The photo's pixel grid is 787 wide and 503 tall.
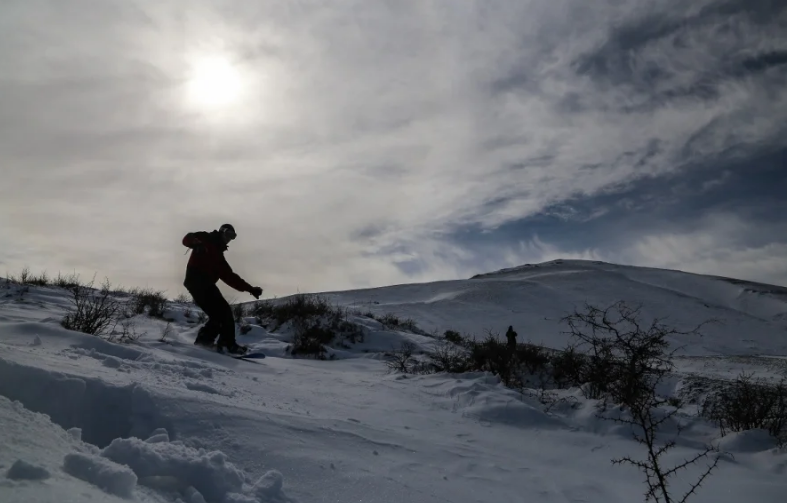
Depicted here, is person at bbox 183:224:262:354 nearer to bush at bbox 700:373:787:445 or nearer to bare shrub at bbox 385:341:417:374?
bare shrub at bbox 385:341:417:374

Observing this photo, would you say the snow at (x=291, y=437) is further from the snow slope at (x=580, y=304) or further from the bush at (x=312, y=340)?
the snow slope at (x=580, y=304)

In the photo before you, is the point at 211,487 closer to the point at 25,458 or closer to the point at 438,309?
the point at 25,458

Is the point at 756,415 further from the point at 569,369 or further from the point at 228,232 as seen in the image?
the point at 228,232

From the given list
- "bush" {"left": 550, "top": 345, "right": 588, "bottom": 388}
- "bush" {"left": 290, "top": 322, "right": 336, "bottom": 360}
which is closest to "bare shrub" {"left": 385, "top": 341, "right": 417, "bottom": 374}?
"bush" {"left": 290, "top": 322, "right": 336, "bottom": 360}

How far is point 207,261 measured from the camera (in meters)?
6.90

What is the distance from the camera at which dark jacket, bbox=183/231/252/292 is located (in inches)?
268

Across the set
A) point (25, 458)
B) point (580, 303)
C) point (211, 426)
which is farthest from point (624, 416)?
point (580, 303)

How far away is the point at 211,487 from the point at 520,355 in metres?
7.55

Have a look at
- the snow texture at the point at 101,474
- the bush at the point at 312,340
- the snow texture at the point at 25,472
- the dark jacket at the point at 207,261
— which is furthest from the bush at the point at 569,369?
the snow texture at the point at 25,472

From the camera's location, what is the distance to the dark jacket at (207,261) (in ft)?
22.3

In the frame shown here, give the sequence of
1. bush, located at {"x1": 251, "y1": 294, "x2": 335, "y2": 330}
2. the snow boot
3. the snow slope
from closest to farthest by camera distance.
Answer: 1. the snow boot
2. bush, located at {"x1": 251, "y1": 294, "x2": 335, "y2": 330}
3. the snow slope

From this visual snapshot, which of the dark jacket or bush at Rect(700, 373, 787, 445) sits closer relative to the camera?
bush at Rect(700, 373, 787, 445)

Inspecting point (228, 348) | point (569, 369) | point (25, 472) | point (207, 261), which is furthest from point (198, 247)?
point (569, 369)

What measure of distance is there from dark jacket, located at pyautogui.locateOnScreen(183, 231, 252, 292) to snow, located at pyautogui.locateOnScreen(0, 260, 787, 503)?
1519mm
